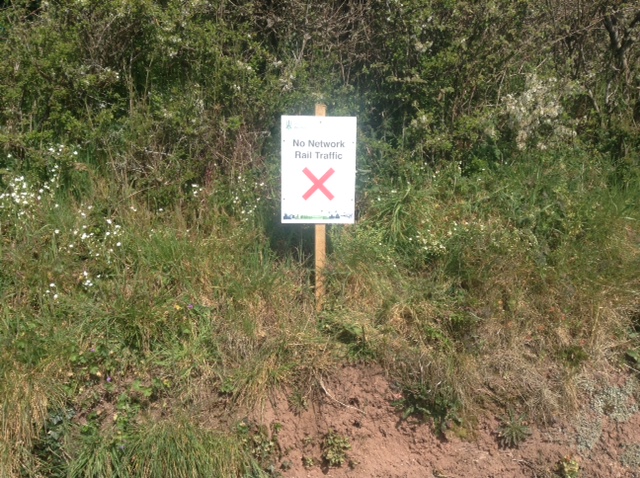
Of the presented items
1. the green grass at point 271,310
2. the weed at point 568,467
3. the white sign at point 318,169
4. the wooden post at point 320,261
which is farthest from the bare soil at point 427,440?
the white sign at point 318,169

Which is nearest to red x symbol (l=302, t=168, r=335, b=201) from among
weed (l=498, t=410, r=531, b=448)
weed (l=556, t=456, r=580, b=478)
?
weed (l=498, t=410, r=531, b=448)

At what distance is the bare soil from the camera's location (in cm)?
415

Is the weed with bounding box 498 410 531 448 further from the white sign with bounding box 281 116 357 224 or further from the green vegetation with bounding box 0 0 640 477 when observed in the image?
the white sign with bounding box 281 116 357 224

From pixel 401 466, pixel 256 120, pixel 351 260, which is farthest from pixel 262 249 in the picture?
pixel 401 466

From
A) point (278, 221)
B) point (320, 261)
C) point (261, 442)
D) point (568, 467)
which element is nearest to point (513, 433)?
point (568, 467)

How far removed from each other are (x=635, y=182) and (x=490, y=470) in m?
2.58

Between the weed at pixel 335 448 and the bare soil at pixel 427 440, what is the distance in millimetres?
28

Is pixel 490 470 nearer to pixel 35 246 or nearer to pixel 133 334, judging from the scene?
pixel 133 334

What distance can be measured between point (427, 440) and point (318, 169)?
72.1 inches

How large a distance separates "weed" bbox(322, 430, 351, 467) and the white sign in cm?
139

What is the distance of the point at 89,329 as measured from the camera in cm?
436

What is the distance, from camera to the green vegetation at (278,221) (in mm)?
4203

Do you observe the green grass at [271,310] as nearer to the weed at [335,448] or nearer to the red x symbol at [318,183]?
the weed at [335,448]

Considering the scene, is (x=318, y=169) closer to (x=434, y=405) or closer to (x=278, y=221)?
(x=278, y=221)
